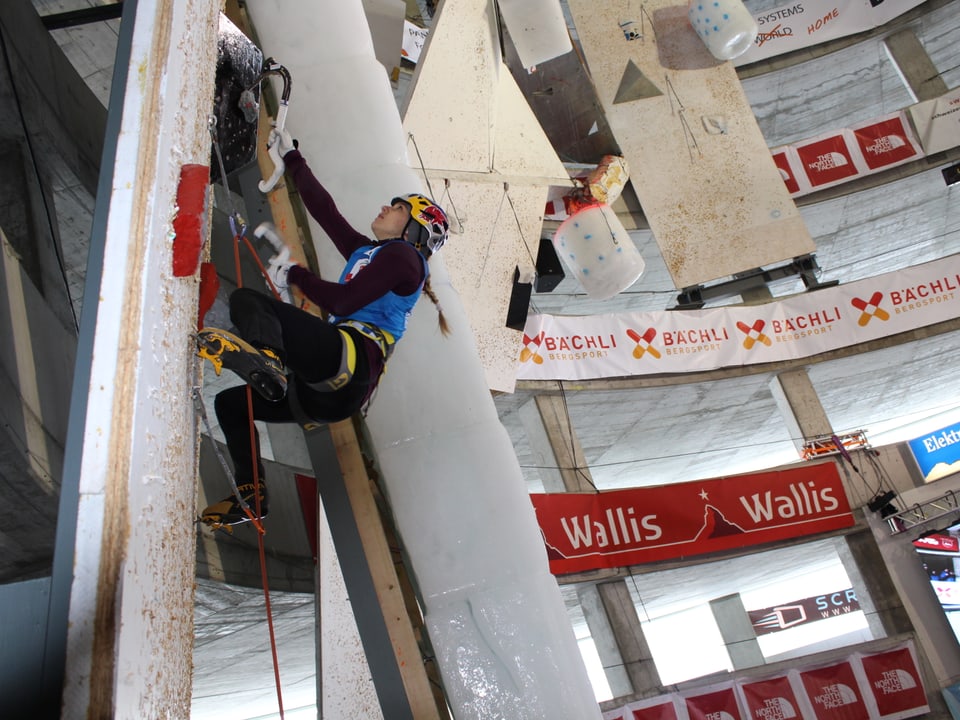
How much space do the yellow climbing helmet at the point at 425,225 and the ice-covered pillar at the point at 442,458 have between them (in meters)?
0.36

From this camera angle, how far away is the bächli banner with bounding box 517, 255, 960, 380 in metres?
10.9

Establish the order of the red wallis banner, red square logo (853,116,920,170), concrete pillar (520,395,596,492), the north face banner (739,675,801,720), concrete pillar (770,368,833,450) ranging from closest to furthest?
the north face banner (739,675,801,720) < the red wallis banner < concrete pillar (520,395,596,492) < concrete pillar (770,368,833,450) < red square logo (853,116,920,170)

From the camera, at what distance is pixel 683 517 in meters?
9.91

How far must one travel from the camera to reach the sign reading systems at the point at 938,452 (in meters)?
11.0

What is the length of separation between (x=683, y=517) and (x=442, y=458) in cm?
775

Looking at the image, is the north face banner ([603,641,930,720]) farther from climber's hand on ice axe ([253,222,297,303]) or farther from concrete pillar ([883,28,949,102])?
concrete pillar ([883,28,949,102])

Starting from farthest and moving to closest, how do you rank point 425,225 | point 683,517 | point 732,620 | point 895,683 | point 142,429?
point 732,620, point 683,517, point 895,683, point 425,225, point 142,429

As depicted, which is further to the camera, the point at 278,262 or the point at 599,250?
the point at 599,250

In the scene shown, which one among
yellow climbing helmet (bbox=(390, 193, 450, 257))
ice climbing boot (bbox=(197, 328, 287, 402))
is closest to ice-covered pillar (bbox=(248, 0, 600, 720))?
yellow climbing helmet (bbox=(390, 193, 450, 257))

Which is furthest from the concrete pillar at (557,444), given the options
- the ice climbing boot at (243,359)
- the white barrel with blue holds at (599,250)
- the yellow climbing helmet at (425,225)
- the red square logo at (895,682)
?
the ice climbing boot at (243,359)

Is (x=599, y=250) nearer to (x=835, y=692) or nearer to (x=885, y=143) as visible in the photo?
(x=835, y=692)

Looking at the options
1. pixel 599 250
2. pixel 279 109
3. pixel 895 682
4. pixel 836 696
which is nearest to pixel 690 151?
pixel 599 250

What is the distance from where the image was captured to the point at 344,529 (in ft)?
9.37

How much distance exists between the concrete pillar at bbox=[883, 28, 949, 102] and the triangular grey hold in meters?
7.72
